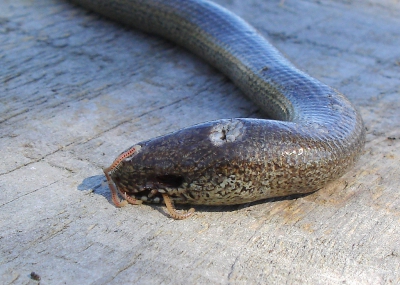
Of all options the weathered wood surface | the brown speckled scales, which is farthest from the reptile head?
the weathered wood surface

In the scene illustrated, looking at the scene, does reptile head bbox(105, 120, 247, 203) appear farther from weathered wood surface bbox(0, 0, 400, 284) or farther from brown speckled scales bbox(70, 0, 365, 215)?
weathered wood surface bbox(0, 0, 400, 284)

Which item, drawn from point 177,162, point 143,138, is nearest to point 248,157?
point 177,162

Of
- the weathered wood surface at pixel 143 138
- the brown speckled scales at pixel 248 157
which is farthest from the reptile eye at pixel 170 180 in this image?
the weathered wood surface at pixel 143 138

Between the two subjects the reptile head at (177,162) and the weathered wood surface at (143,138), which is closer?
the weathered wood surface at (143,138)

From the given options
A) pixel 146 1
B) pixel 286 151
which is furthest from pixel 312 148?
pixel 146 1

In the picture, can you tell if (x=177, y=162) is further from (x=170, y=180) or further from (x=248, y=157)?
(x=248, y=157)

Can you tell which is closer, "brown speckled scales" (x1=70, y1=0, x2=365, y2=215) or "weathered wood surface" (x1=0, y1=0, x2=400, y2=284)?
"weathered wood surface" (x1=0, y1=0, x2=400, y2=284)

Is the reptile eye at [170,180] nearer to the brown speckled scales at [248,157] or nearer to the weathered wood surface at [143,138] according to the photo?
the brown speckled scales at [248,157]
